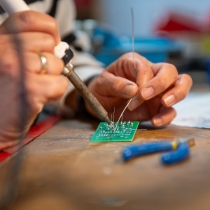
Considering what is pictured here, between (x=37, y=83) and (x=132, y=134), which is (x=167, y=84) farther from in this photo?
(x=37, y=83)

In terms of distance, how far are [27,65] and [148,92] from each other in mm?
178

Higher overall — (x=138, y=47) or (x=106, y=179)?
(x=106, y=179)

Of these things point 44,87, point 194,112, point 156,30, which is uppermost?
point 44,87

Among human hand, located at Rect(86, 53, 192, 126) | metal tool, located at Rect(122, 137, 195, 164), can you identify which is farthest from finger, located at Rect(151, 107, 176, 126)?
metal tool, located at Rect(122, 137, 195, 164)

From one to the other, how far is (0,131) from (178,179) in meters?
0.24

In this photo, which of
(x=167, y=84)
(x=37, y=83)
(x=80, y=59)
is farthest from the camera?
(x=80, y=59)

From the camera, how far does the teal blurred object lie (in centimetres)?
92

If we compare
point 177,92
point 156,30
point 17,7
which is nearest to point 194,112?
point 177,92

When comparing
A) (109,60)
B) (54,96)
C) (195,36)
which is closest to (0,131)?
(54,96)

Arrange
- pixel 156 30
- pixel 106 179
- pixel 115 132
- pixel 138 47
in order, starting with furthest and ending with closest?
1. pixel 156 30
2. pixel 138 47
3. pixel 115 132
4. pixel 106 179

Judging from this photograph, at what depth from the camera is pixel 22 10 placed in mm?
418

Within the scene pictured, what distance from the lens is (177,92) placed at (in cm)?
52

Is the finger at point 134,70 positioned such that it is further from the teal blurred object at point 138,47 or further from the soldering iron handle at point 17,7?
the teal blurred object at point 138,47

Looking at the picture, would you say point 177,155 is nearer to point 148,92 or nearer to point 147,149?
point 147,149
